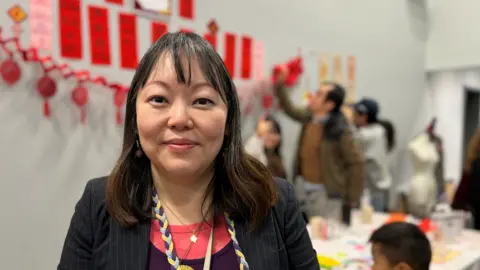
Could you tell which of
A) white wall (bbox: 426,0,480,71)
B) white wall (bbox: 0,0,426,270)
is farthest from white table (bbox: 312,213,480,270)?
white wall (bbox: 426,0,480,71)

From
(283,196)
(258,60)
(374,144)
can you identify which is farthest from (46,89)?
(374,144)

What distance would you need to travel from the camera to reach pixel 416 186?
3.61 m

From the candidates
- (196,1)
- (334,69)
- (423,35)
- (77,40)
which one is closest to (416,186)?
(334,69)

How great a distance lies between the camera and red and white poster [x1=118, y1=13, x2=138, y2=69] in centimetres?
212

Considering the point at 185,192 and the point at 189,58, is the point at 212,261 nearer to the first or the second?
the point at 185,192

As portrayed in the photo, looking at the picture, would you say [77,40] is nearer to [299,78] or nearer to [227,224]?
[227,224]

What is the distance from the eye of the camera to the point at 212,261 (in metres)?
0.85

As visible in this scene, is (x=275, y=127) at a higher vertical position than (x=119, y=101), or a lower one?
lower

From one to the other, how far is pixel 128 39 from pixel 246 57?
89 cm

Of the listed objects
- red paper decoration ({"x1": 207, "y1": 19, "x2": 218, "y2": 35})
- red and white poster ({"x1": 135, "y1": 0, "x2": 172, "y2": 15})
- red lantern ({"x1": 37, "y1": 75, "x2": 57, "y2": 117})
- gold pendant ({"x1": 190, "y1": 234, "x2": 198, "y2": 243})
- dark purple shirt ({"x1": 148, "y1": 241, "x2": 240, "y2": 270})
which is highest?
red and white poster ({"x1": 135, "y1": 0, "x2": 172, "y2": 15})

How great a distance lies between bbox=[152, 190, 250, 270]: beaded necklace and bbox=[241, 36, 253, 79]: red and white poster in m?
1.98

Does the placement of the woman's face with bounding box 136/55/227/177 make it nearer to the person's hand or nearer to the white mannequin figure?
the person's hand

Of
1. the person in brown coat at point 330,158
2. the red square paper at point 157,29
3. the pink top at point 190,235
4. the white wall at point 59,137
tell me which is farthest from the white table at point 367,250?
the red square paper at point 157,29

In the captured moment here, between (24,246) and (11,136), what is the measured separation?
1.58 feet
